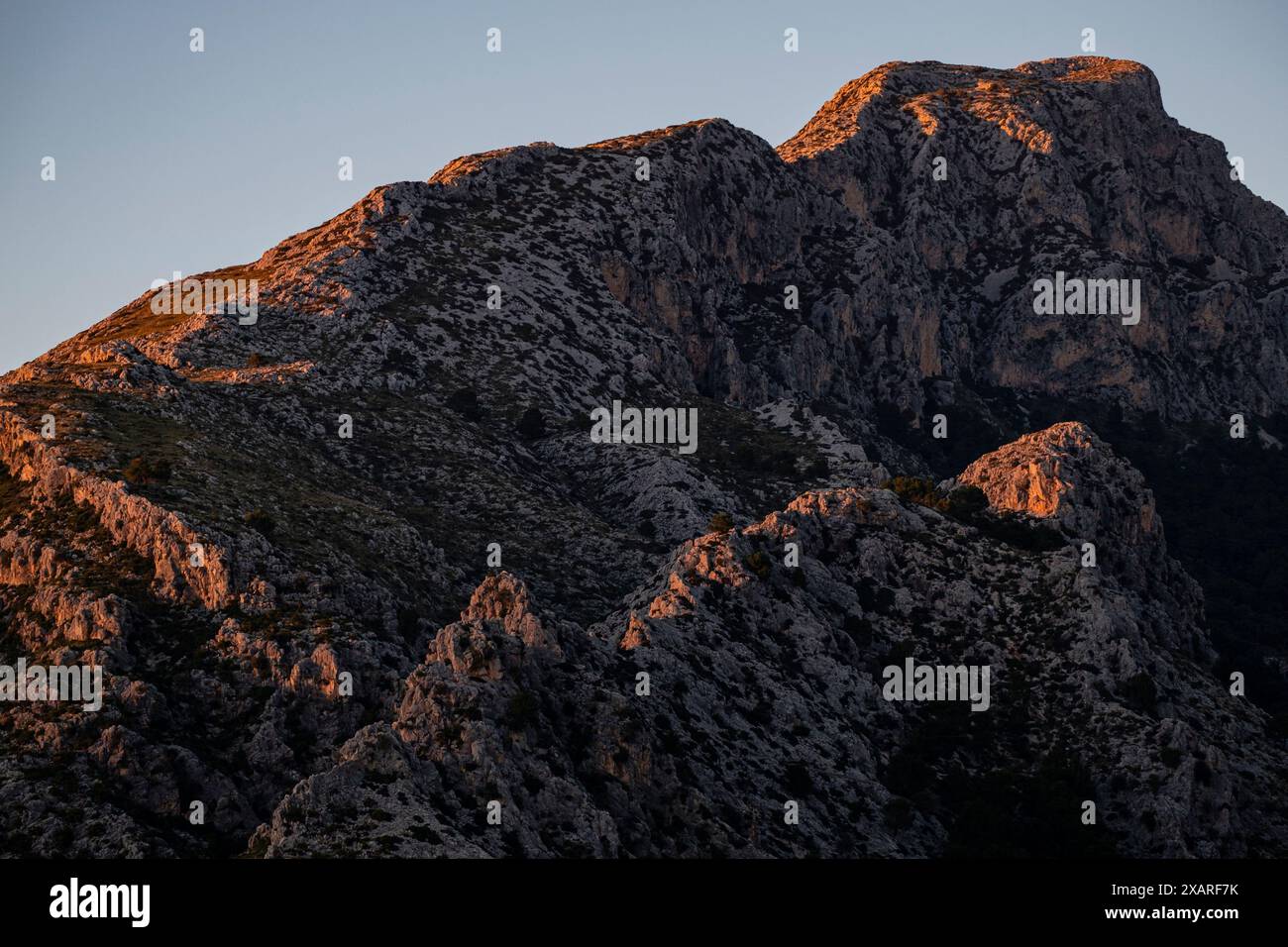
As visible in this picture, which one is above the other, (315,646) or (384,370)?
(384,370)

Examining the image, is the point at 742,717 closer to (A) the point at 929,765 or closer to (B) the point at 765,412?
(A) the point at 929,765

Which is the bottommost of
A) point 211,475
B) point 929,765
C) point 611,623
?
point 929,765

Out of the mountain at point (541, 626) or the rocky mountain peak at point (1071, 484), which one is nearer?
the mountain at point (541, 626)

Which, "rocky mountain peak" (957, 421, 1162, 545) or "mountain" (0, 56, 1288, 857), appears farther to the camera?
"rocky mountain peak" (957, 421, 1162, 545)

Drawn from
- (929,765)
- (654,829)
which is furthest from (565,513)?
(654,829)

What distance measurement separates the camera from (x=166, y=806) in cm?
8188

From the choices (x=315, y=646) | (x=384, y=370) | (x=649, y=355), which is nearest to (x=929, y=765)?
(x=315, y=646)

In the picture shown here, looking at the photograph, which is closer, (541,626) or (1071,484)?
(541,626)

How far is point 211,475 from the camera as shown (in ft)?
359

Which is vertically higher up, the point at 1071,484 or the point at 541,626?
the point at 1071,484
